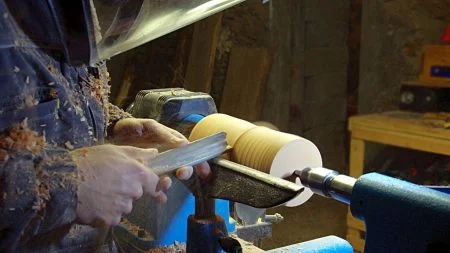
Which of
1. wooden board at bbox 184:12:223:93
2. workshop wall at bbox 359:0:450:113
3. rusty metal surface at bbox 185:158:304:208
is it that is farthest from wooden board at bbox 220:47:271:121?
rusty metal surface at bbox 185:158:304:208

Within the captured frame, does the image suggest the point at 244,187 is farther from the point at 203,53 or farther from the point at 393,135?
the point at 203,53

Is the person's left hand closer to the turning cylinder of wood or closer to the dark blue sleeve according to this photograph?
the turning cylinder of wood

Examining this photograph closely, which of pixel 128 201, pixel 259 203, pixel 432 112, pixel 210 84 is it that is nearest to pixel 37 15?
pixel 128 201

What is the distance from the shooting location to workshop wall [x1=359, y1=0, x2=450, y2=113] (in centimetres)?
338

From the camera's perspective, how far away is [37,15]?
2.92ft

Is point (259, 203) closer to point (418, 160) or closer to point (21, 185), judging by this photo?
point (21, 185)

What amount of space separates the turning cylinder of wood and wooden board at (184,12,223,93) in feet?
8.54

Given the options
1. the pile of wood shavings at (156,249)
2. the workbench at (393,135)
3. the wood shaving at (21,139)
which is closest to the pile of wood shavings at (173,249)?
the pile of wood shavings at (156,249)

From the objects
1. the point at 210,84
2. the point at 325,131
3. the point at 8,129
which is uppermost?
the point at 8,129

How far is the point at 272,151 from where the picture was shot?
1.17 metres

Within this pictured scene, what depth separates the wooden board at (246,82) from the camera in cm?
376

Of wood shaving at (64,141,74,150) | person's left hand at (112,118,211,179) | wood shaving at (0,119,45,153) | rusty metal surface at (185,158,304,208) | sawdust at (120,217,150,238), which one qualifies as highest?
wood shaving at (0,119,45,153)

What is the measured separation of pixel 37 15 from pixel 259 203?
46 centimetres

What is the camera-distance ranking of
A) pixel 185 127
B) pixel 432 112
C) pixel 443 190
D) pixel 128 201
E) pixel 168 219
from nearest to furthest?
pixel 443 190, pixel 128 201, pixel 168 219, pixel 185 127, pixel 432 112
